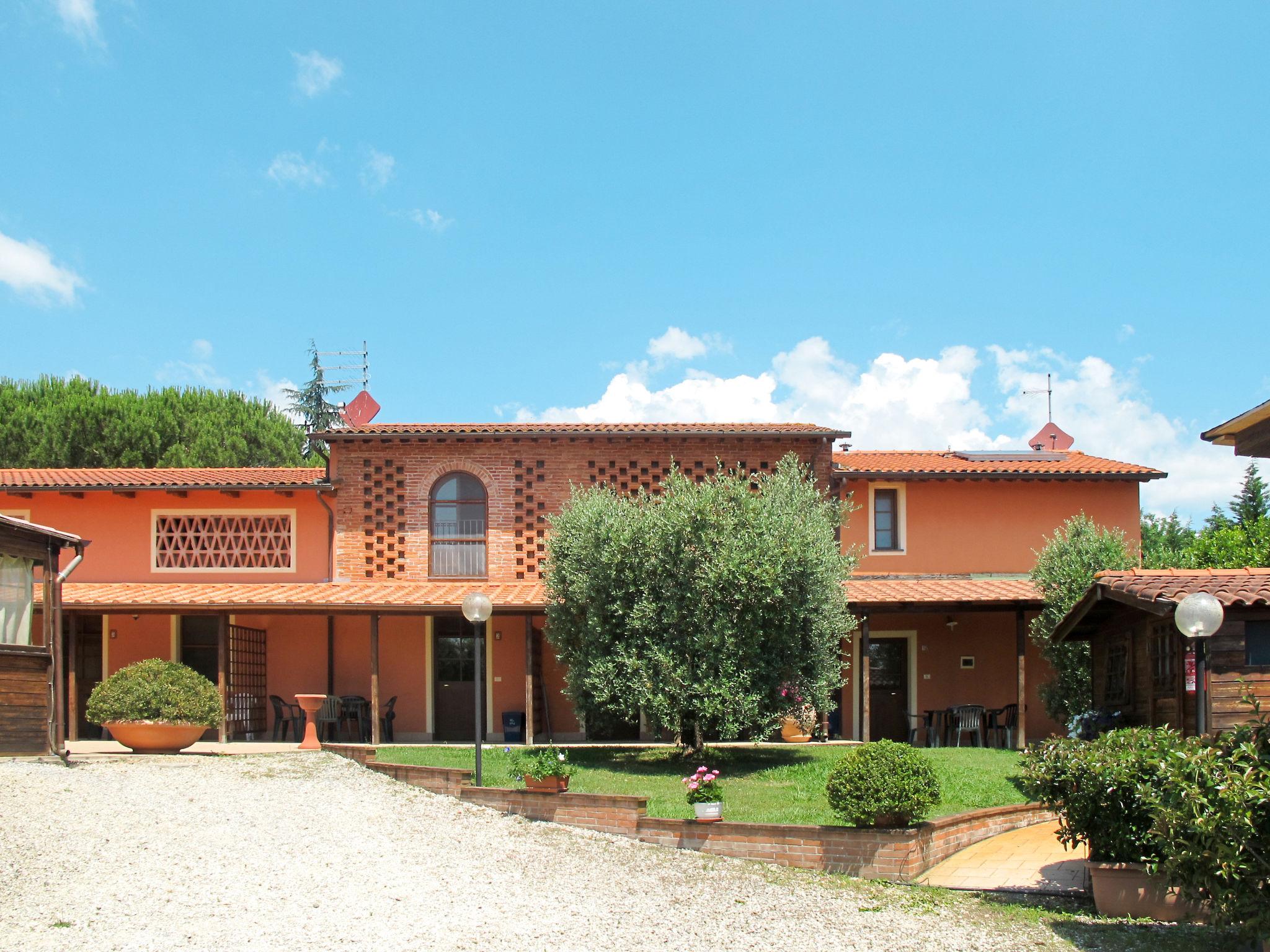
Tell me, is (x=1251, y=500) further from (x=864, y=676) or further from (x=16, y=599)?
(x=16, y=599)

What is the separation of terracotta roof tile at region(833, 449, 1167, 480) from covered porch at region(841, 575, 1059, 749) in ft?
6.02

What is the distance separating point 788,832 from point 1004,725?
395 inches

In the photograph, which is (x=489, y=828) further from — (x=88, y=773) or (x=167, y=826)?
(x=88, y=773)

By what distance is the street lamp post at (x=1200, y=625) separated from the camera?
28.6 ft

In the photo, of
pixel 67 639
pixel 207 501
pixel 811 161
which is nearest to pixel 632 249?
pixel 811 161

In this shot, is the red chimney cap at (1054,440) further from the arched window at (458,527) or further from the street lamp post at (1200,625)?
the street lamp post at (1200,625)

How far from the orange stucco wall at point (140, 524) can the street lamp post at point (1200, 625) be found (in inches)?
563

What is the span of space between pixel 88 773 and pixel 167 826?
9.92 ft

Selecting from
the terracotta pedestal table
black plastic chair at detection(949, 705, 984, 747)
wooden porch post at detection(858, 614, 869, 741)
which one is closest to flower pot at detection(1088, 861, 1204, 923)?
wooden porch post at detection(858, 614, 869, 741)

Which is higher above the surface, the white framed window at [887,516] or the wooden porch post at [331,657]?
the white framed window at [887,516]

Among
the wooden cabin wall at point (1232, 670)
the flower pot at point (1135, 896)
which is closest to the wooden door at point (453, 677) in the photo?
the wooden cabin wall at point (1232, 670)

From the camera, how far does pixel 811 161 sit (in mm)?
15055

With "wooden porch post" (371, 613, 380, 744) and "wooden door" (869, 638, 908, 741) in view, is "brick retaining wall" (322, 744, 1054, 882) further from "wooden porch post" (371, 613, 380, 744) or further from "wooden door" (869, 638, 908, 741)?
"wooden door" (869, 638, 908, 741)

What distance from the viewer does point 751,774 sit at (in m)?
13.9
